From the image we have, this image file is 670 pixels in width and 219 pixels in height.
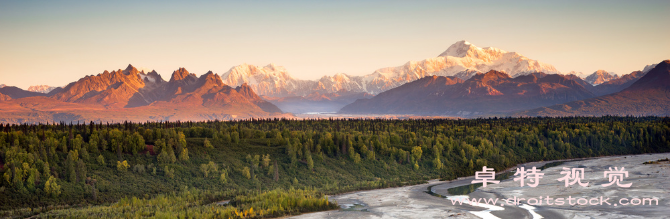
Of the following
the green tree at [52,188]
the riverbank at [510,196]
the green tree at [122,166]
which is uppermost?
the green tree at [122,166]

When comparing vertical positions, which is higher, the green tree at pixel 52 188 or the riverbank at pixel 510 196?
the green tree at pixel 52 188

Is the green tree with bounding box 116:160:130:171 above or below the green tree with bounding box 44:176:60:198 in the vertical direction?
above

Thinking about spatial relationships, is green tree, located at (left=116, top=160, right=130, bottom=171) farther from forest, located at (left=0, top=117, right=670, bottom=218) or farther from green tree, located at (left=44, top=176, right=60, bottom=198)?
green tree, located at (left=44, top=176, right=60, bottom=198)

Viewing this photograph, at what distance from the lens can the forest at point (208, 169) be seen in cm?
7781

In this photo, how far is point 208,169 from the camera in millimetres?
103750

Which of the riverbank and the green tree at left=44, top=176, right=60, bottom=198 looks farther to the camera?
the green tree at left=44, top=176, right=60, bottom=198

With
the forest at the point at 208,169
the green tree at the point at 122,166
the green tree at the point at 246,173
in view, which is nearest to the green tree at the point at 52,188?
the forest at the point at 208,169

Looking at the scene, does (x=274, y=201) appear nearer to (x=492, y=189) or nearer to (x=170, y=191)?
(x=170, y=191)

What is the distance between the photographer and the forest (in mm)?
77812

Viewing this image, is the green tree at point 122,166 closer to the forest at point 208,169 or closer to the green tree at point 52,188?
the forest at point 208,169

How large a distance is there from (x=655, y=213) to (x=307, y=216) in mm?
42552

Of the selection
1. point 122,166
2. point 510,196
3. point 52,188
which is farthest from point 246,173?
point 510,196

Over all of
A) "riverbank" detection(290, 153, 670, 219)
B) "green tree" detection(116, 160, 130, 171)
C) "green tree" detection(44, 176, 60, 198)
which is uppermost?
"green tree" detection(116, 160, 130, 171)

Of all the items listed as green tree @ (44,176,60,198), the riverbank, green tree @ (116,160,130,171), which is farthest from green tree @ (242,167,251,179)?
green tree @ (44,176,60,198)
